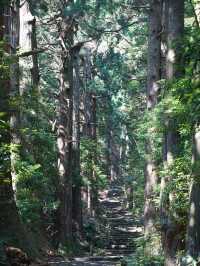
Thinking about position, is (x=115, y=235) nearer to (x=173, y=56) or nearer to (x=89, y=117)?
(x=89, y=117)

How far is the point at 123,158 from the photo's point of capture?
6588 centimetres

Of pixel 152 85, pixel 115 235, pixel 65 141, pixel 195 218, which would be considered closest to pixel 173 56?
pixel 195 218

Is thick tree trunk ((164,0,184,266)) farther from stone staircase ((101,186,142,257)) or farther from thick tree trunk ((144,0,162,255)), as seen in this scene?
stone staircase ((101,186,142,257))

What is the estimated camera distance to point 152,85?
58.1 feet

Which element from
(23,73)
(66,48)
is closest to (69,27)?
(66,48)

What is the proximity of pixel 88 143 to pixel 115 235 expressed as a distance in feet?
16.6

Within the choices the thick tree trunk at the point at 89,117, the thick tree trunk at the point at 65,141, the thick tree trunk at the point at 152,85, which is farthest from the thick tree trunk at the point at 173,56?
the thick tree trunk at the point at 89,117

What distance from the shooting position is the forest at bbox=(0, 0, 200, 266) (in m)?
8.92

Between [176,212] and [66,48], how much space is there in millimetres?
10332

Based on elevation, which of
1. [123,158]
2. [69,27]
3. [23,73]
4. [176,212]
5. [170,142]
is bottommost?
[123,158]

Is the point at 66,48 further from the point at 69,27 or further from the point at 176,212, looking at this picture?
the point at 176,212

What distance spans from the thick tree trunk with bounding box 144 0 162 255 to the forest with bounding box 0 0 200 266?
0.03 m

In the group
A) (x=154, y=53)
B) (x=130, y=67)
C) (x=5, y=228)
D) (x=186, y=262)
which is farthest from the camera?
(x=130, y=67)

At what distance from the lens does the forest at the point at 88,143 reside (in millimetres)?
8922
